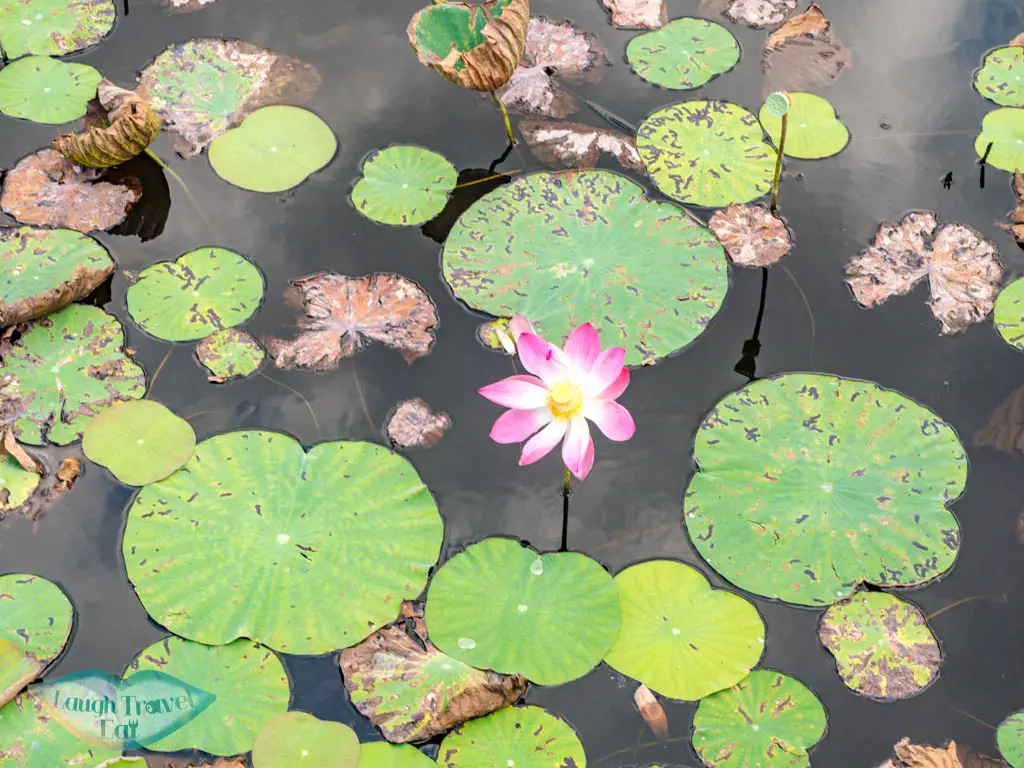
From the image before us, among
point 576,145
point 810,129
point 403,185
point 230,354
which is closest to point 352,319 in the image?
point 230,354

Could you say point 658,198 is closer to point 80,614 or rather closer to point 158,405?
point 158,405

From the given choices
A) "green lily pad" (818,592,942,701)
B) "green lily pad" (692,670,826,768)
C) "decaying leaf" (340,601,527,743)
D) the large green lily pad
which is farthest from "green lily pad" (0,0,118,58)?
"green lily pad" (818,592,942,701)

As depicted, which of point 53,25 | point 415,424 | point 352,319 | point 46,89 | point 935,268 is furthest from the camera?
point 53,25

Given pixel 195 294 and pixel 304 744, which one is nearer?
pixel 304 744

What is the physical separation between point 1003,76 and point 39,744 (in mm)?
5763

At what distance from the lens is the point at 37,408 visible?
13.7 feet

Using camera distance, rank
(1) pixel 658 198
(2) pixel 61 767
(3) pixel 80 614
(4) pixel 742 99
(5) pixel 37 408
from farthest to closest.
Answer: (4) pixel 742 99 → (1) pixel 658 198 → (5) pixel 37 408 → (3) pixel 80 614 → (2) pixel 61 767

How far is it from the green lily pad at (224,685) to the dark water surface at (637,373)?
0.08 metres

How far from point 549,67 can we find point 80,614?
3723 mm

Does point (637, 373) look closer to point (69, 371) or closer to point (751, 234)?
point (751, 234)

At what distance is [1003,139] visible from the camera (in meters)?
5.18

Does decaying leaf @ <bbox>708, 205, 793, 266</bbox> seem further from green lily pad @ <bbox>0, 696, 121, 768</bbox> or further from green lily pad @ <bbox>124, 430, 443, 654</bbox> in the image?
green lily pad @ <bbox>0, 696, 121, 768</bbox>

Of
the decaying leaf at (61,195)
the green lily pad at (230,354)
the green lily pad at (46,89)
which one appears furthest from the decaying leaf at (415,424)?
the green lily pad at (46,89)

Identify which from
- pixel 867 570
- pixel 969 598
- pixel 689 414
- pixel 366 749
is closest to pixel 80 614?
pixel 366 749
